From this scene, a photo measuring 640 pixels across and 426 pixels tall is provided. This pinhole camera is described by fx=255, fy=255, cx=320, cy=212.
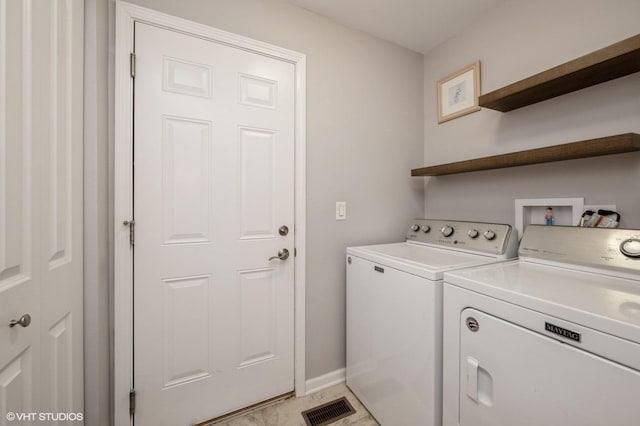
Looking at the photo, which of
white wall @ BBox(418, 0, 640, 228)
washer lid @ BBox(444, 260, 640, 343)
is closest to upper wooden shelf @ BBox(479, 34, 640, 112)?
white wall @ BBox(418, 0, 640, 228)

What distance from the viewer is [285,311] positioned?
1.60 meters

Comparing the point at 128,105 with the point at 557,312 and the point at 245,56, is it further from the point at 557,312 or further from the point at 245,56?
the point at 557,312

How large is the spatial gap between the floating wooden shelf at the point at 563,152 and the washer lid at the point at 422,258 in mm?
533

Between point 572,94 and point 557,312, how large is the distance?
1.20 meters

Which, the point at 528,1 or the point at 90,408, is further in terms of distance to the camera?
the point at 528,1

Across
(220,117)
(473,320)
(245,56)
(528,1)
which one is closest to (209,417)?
(473,320)

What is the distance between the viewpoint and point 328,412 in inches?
59.1

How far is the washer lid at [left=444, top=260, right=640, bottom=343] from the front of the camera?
2.17ft

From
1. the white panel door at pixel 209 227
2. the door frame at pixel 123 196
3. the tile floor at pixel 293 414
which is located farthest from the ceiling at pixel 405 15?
the tile floor at pixel 293 414

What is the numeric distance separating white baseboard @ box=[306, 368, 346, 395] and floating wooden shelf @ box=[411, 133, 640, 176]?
1.58 m

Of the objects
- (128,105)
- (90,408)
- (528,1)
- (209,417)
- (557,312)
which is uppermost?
(528,1)

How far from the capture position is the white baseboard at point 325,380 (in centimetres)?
166

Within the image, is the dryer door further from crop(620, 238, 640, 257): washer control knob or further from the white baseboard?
the white baseboard

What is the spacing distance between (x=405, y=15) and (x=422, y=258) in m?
1.57
